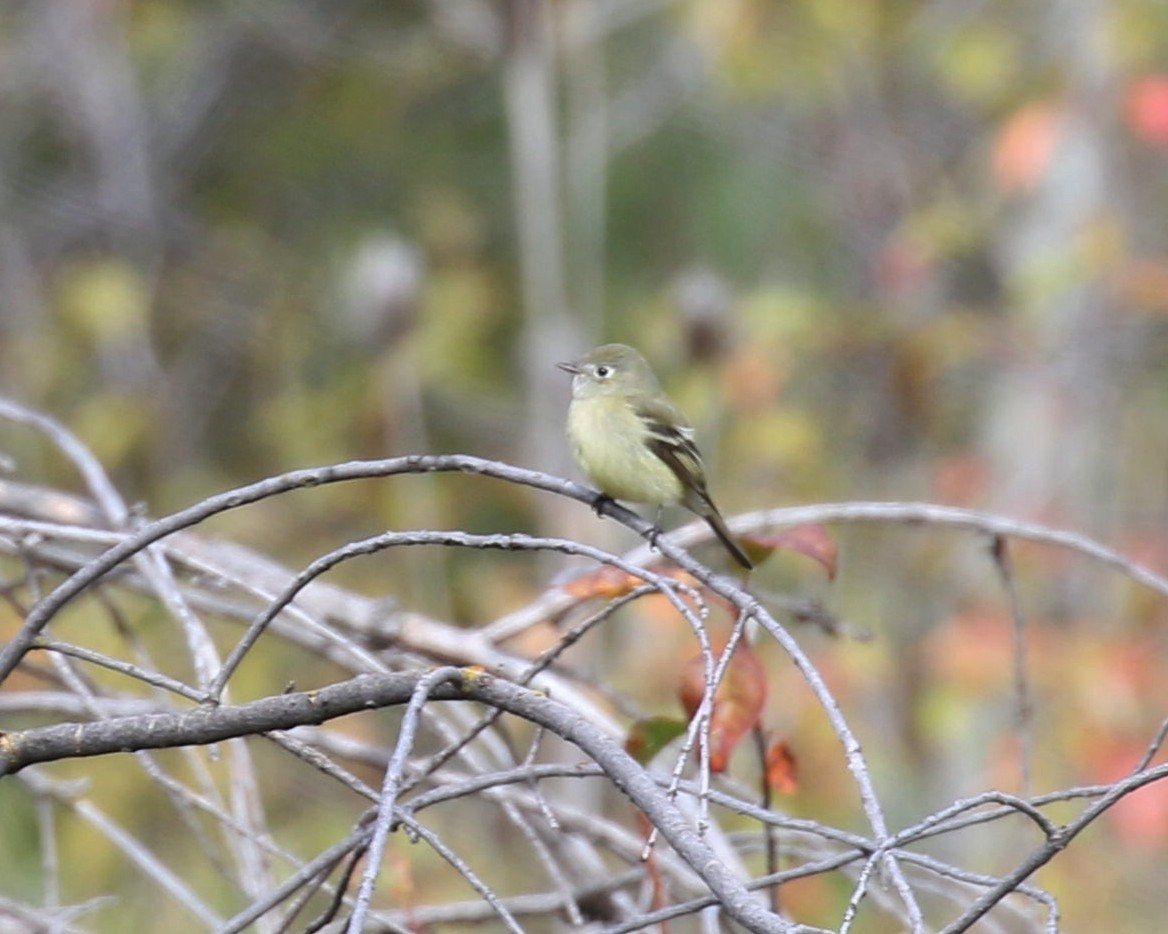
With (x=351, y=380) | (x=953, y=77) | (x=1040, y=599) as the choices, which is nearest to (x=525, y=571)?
(x=351, y=380)

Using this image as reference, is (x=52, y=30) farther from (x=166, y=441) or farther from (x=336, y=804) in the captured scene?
(x=336, y=804)

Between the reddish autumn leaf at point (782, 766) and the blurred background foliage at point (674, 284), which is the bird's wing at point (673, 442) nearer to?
the reddish autumn leaf at point (782, 766)

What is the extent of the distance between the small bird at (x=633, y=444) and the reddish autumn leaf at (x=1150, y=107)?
319 cm

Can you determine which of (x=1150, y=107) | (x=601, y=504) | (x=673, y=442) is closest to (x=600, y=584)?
(x=601, y=504)

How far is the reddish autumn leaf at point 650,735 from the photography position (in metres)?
2.23

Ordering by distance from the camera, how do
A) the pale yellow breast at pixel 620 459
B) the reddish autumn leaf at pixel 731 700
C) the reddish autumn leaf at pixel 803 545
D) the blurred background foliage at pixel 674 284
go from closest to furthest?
the reddish autumn leaf at pixel 731 700, the reddish autumn leaf at pixel 803 545, the pale yellow breast at pixel 620 459, the blurred background foliage at pixel 674 284

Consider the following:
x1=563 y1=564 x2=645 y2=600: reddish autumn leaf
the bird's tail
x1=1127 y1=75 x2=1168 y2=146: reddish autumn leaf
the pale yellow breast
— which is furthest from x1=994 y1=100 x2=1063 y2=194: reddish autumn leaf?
x1=563 y1=564 x2=645 y2=600: reddish autumn leaf

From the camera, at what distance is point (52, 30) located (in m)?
8.02

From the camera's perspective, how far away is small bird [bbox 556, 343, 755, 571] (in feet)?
12.0

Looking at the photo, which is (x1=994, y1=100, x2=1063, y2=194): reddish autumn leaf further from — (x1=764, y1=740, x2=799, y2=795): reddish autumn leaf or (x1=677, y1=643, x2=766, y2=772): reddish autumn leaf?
(x1=677, y1=643, x2=766, y2=772): reddish autumn leaf

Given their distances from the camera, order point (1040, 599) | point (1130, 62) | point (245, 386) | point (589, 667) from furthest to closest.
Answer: point (245, 386) < point (1040, 599) < point (1130, 62) < point (589, 667)

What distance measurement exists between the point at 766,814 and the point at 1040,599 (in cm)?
604

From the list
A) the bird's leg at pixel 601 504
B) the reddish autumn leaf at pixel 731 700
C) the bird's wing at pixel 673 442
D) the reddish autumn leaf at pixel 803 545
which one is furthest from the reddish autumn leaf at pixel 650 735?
the bird's wing at pixel 673 442

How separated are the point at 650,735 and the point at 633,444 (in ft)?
5.08
